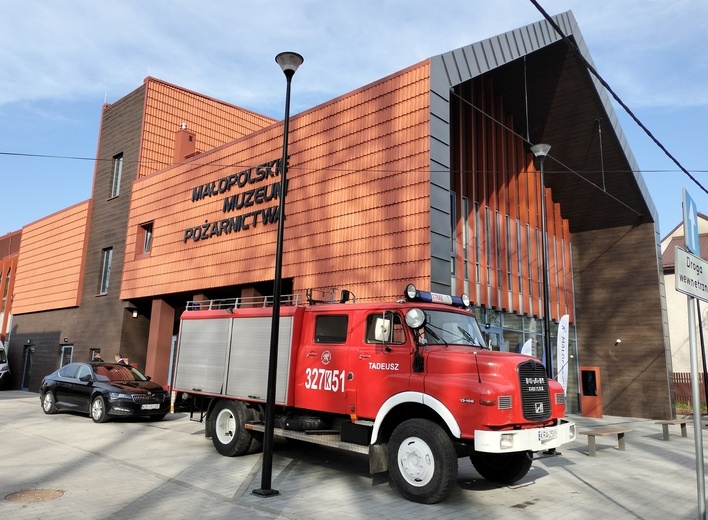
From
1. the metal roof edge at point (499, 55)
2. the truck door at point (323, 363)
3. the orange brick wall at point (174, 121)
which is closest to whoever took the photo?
the truck door at point (323, 363)

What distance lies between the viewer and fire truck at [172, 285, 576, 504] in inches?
266

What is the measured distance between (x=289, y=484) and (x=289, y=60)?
6.08 meters

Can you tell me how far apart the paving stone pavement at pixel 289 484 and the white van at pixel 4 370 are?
20375 millimetres

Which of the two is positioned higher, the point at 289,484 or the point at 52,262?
the point at 52,262

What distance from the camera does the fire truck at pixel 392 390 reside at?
675 cm

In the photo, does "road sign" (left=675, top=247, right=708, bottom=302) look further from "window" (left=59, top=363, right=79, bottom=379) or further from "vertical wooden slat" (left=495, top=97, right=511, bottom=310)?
"window" (left=59, top=363, right=79, bottom=379)

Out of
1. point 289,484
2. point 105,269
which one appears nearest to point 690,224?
point 289,484

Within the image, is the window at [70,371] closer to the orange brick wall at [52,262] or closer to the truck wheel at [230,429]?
the truck wheel at [230,429]

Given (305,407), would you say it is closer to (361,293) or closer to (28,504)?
(28,504)

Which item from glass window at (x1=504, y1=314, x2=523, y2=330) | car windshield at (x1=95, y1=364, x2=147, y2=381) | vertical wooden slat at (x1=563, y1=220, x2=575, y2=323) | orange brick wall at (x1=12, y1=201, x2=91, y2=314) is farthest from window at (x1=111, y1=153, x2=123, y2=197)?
vertical wooden slat at (x1=563, y1=220, x2=575, y2=323)

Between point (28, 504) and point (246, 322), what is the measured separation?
4302 millimetres

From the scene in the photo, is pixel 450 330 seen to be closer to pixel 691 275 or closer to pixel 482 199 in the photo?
pixel 691 275

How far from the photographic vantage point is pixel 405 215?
1339cm

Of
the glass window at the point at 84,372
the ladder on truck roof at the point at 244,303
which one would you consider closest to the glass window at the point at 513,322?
the ladder on truck roof at the point at 244,303
